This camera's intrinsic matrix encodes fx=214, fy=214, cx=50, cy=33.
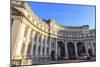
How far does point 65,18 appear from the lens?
3105 mm

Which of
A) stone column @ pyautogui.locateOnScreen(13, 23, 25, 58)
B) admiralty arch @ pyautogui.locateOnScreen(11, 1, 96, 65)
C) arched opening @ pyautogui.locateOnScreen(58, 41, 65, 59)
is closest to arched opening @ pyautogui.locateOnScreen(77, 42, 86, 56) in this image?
admiralty arch @ pyautogui.locateOnScreen(11, 1, 96, 65)

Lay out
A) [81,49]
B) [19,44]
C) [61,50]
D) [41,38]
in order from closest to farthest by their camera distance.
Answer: [19,44], [41,38], [61,50], [81,49]

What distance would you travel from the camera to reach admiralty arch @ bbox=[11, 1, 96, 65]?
2799 millimetres

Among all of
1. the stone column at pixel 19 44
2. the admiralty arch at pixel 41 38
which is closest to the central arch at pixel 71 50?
the admiralty arch at pixel 41 38

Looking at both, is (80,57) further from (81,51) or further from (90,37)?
(90,37)

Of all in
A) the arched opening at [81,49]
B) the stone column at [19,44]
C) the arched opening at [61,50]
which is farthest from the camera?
the arched opening at [81,49]

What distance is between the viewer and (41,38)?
2.97m

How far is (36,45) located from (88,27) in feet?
2.84

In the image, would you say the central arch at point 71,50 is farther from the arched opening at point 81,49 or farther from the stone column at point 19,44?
the stone column at point 19,44

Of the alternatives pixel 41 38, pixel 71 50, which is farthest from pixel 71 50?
pixel 41 38

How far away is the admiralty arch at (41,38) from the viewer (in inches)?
110

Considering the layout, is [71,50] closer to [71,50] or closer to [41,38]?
[71,50]

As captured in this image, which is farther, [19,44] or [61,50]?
[61,50]

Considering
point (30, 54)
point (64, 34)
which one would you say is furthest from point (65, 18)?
point (30, 54)
